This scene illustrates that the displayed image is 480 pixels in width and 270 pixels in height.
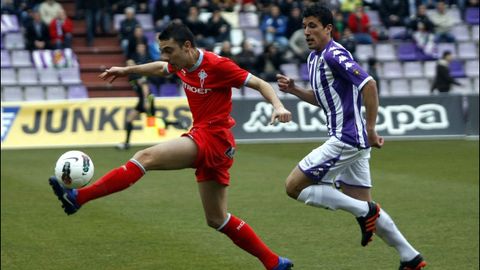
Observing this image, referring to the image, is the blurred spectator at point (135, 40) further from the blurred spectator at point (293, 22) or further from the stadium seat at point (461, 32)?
the stadium seat at point (461, 32)

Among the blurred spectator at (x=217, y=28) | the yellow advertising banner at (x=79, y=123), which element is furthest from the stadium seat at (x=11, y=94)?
the blurred spectator at (x=217, y=28)

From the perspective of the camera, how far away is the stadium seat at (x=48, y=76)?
24.9 meters

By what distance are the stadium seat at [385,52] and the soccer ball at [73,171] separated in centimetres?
2076

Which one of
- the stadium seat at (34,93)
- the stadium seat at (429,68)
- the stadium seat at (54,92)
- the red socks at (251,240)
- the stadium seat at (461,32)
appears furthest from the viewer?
the stadium seat at (461,32)

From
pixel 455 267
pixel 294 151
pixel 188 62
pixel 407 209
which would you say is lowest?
pixel 294 151

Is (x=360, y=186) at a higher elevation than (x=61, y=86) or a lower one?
higher

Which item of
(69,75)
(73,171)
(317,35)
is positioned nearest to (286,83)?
(317,35)

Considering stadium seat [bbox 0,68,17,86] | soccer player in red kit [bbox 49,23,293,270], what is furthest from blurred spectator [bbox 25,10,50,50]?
soccer player in red kit [bbox 49,23,293,270]

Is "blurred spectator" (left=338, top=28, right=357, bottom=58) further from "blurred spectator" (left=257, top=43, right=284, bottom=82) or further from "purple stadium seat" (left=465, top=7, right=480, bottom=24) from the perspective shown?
"purple stadium seat" (left=465, top=7, right=480, bottom=24)

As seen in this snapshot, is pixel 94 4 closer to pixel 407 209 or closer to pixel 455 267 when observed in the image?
pixel 407 209

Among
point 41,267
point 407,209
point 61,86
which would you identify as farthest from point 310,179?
point 61,86

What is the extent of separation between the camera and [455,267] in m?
9.45

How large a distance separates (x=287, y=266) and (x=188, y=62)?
74.3 inches

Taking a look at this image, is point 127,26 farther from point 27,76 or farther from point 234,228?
point 234,228
